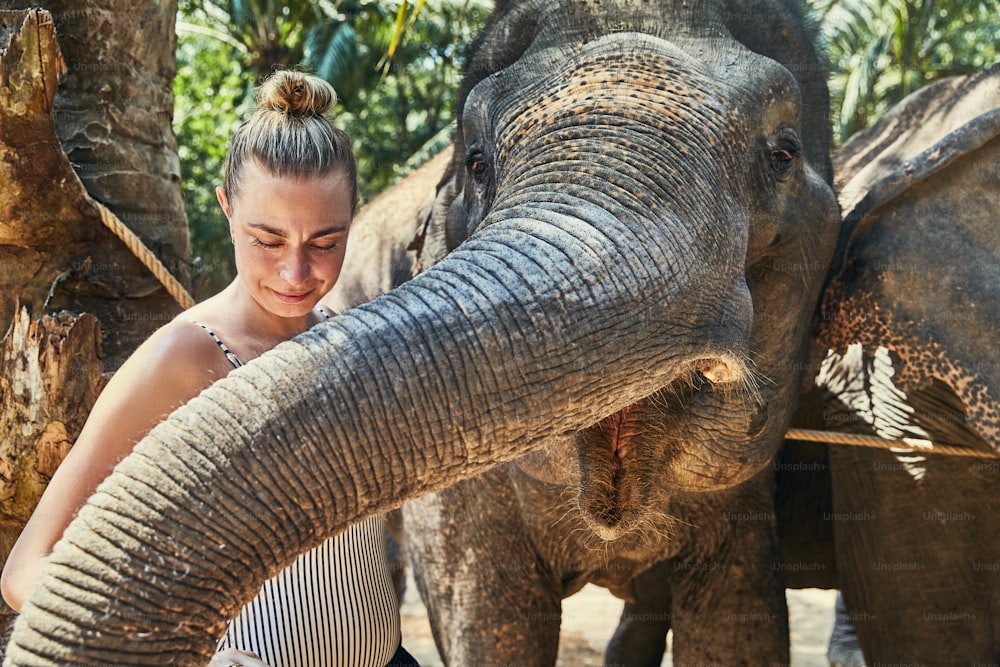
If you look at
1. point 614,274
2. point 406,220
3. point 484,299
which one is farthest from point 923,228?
point 406,220

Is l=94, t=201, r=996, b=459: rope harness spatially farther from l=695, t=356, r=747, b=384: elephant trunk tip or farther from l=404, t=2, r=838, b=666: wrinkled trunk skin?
l=695, t=356, r=747, b=384: elephant trunk tip

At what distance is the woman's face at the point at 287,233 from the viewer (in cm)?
209

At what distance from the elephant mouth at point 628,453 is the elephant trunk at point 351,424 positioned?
0.50m

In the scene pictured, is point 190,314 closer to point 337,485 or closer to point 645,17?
point 337,485

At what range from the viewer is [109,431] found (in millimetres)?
1825

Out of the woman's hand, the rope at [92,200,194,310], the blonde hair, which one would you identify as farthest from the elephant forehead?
the woman's hand

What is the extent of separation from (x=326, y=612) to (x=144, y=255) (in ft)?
3.84

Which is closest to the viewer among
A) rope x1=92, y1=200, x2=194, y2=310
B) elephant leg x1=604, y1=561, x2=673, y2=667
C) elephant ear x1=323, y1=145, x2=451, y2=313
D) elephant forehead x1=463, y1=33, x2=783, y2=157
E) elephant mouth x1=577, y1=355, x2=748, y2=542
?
Answer: elephant forehead x1=463, y1=33, x2=783, y2=157

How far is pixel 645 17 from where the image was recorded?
268cm

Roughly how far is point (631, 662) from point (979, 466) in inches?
98.3

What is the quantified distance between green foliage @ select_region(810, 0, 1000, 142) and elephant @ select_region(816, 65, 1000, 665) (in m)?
13.5

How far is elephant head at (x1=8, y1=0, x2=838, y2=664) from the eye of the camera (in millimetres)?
1577

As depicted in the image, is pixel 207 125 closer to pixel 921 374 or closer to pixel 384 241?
pixel 384 241

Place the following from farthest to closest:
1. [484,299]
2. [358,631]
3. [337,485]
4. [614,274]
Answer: [358,631] < [614,274] < [484,299] < [337,485]
